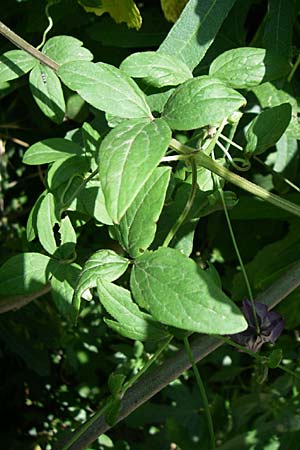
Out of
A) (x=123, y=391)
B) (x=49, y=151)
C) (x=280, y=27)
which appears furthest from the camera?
→ (x=280, y=27)

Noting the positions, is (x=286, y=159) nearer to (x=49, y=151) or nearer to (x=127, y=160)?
(x=49, y=151)

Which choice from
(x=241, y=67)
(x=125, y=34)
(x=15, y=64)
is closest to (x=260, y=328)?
(x=241, y=67)

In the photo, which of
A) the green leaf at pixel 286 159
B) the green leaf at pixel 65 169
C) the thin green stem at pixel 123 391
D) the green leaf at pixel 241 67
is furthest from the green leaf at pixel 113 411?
the green leaf at pixel 286 159

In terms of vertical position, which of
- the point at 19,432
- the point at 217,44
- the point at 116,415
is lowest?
the point at 19,432

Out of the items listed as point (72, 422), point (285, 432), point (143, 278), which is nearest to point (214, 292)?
point (143, 278)

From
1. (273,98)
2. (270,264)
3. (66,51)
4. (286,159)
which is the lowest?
(270,264)

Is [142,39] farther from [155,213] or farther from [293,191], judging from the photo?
[155,213]

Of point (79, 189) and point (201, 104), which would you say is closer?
point (201, 104)
